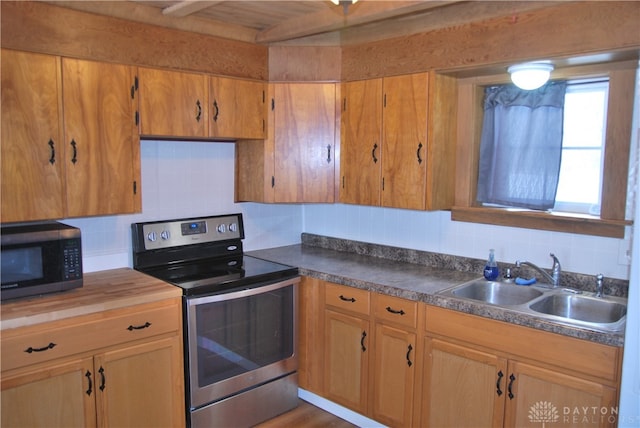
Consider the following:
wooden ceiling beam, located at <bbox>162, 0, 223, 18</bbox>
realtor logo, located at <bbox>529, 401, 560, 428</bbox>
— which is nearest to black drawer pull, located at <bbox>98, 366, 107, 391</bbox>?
wooden ceiling beam, located at <bbox>162, 0, 223, 18</bbox>

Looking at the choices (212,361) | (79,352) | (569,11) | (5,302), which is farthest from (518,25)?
(5,302)

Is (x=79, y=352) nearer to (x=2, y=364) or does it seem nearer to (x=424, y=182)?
(x=2, y=364)

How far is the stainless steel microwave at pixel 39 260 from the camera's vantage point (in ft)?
7.42

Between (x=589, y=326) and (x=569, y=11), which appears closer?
(x=589, y=326)

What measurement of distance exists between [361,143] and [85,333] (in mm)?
1849

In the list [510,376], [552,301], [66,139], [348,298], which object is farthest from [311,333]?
[66,139]

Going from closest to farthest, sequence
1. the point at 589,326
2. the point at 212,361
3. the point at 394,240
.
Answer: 1. the point at 589,326
2. the point at 212,361
3. the point at 394,240

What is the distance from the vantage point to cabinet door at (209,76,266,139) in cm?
299

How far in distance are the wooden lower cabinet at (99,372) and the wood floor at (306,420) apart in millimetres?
634

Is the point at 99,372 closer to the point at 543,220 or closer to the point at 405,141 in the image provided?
the point at 405,141

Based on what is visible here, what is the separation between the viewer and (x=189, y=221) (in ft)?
10.5

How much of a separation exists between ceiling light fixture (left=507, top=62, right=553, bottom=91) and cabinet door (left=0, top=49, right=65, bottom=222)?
225 centimetres

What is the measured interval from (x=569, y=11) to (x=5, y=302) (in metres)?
2.84

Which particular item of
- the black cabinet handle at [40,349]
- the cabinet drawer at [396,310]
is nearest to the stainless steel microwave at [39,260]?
the black cabinet handle at [40,349]
